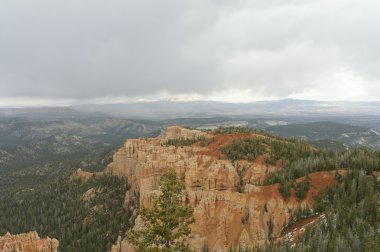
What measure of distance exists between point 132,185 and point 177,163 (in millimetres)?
29687

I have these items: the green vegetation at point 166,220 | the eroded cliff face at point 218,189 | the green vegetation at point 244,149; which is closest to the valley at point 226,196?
the eroded cliff face at point 218,189

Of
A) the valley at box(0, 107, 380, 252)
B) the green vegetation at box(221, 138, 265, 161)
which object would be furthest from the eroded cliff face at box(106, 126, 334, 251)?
the green vegetation at box(221, 138, 265, 161)

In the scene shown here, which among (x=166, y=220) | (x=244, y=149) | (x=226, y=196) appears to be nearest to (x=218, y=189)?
(x=244, y=149)

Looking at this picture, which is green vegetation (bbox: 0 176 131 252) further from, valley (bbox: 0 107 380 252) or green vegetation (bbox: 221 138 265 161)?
green vegetation (bbox: 221 138 265 161)

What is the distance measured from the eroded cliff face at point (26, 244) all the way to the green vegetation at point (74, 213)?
1183 inches

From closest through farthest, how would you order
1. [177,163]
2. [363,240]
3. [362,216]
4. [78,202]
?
[363,240], [362,216], [177,163], [78,202]

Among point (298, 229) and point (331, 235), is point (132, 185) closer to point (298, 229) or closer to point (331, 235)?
point (298, 229)

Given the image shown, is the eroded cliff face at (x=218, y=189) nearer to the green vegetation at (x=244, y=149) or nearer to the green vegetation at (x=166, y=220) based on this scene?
the green vegetation at (x=244, y=149)

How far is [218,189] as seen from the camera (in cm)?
9712

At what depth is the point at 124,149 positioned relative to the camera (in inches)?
5920

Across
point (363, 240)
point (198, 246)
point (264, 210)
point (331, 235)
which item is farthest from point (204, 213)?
point (363, 240)

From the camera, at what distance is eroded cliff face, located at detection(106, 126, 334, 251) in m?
70.8

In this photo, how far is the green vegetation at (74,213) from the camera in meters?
108

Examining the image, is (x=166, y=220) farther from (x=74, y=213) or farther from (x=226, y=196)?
(x=74, y=213)
